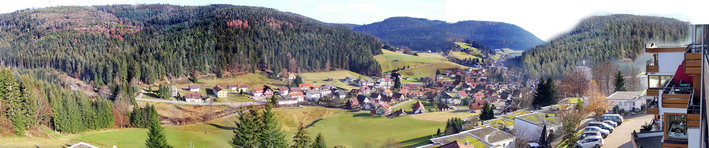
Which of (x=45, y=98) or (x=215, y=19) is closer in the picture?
(x=45, y=98)

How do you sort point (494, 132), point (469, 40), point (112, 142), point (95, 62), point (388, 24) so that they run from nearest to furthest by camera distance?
point (494, 132), point (112, 142), point (95, 62), point (469, 40), point (388, 24)

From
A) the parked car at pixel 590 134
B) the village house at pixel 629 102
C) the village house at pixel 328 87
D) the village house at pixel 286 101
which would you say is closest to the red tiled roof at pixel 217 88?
the village house at pixel 286 101

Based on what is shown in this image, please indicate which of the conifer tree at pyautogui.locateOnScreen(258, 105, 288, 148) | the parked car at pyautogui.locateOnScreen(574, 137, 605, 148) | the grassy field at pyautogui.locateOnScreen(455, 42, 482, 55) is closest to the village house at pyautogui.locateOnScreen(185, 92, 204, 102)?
the conifer tree at pyautogui.locateOnScreen(258, 105, 288, 148)

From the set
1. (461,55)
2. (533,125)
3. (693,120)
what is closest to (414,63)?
(461,55)

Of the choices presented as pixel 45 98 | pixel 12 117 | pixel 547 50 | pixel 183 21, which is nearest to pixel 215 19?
pixel 183 21

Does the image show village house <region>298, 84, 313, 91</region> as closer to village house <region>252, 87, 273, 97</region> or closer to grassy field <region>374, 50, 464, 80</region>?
village house <region>252, 87, 273, 97</region>

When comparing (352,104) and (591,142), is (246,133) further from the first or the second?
(352,104)

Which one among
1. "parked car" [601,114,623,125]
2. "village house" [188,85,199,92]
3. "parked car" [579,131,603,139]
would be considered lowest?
"village house" [188,85,199,92]

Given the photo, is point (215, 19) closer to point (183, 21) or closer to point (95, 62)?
point (183, 21)
